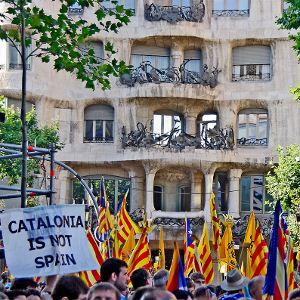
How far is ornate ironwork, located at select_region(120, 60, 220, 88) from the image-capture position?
45031 mm

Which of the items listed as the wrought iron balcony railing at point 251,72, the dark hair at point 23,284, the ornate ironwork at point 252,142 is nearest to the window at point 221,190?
the ornate ironwork at point 252,142

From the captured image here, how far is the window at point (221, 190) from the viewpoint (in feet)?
151

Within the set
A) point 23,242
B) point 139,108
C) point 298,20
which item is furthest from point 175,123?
point 23,242

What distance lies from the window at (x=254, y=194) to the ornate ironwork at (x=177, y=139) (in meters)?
2.02

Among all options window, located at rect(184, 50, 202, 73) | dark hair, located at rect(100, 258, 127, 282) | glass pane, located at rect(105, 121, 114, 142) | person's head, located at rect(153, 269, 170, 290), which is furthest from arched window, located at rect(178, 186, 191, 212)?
dark hair, located at rect(100, 258, 127, 282)

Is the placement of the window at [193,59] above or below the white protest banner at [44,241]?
above

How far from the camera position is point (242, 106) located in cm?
4603

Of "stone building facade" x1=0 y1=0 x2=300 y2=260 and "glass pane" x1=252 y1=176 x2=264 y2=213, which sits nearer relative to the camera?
"stone building facade" x1=0 y1=0 x2=300 y2=260

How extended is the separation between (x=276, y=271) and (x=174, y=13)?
34.3m

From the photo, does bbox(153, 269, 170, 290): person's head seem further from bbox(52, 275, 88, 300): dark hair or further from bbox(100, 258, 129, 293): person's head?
bbox(52, 275, 88, 300): dark hair

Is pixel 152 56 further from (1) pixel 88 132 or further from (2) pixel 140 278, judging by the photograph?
(2) pixel 140 278

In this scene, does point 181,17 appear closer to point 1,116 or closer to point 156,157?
point 156,157

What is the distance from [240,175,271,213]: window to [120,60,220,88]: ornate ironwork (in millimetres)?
3955

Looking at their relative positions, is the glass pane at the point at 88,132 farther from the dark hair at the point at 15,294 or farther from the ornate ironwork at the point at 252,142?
the dark hair at the point at 15,294
